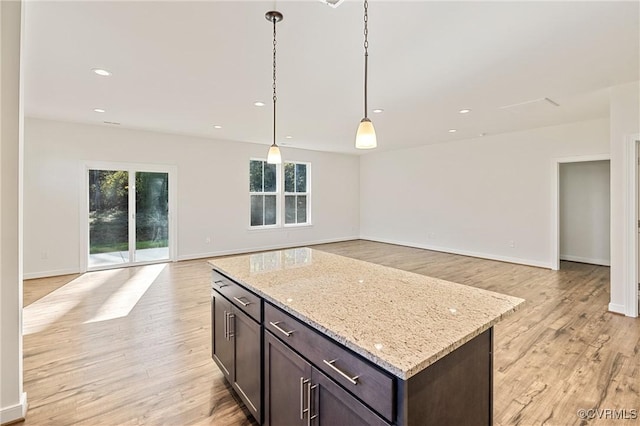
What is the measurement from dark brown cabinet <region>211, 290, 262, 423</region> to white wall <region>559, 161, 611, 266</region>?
24.3 ft

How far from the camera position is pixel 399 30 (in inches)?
93.4

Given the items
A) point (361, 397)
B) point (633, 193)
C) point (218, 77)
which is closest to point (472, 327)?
point (361, 397)

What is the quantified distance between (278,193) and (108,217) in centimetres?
369

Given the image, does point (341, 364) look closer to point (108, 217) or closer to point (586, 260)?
point (108, 217)

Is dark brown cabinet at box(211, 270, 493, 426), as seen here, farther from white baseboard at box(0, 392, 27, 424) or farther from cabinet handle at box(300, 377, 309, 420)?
white baseboard at box(0, 392, 27, 424)

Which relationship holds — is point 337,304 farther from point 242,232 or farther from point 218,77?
point 242,232

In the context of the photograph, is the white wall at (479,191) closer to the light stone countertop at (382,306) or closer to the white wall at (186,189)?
the white wall at (186,189)

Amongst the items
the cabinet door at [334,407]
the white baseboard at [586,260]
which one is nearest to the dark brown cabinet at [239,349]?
the cabinet door at [334,407]

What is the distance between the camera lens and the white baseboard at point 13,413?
6.09ft

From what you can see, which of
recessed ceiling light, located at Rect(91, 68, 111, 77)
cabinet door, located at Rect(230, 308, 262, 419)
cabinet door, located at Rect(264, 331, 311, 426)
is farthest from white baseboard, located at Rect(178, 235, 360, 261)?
Answer: cabinet door, located at Rect(264, 331, 311, 426)

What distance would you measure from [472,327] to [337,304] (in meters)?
0.58

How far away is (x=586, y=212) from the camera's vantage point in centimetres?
638

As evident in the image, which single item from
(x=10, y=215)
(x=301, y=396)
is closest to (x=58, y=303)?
(x=10, y=215)
